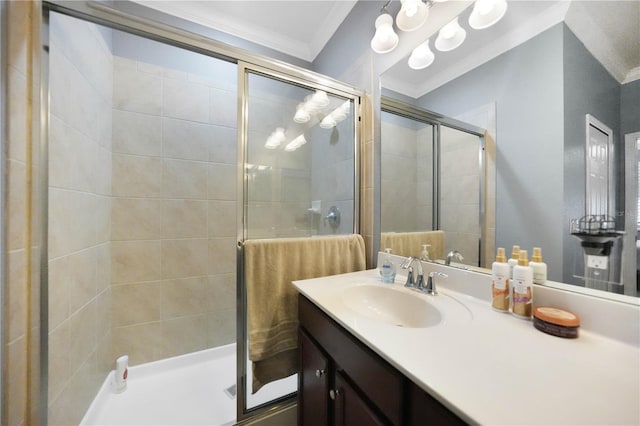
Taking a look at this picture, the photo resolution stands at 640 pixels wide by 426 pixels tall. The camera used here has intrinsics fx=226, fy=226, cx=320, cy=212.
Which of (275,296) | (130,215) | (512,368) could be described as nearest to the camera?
(512,368)

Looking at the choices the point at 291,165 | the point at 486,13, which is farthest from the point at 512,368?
the point at 291,165

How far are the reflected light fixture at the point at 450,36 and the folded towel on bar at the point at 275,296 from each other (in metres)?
1.07

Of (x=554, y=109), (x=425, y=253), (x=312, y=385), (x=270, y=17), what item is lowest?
(x=312, y=385)

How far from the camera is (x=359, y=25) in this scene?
4.75ft

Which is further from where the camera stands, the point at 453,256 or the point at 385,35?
the point at 385,35

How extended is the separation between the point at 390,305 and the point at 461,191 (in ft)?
1.91

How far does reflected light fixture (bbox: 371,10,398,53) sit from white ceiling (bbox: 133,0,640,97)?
0.30 ft

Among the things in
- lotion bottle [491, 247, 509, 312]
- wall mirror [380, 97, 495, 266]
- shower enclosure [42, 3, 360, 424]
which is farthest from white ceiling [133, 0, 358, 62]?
lotion bottle [491, 247, 509, 312]

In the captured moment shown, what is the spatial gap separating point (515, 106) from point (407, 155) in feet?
1.62

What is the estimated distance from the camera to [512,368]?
46cm

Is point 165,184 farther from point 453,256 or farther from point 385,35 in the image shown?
point 453,256

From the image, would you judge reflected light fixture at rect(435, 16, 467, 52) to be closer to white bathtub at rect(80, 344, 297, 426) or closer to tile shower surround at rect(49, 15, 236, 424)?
tile shower surround at rect(49, 15, 236, 424)

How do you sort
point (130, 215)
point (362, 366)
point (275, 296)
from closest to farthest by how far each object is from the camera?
point (362, 366)
point (275, 296)
point (130, 215)

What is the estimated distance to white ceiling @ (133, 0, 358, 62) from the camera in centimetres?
154
